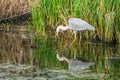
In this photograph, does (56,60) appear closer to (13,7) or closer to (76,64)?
Result: (76,64)

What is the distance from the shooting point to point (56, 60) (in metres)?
7.02

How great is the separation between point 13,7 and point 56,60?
3.53 metres

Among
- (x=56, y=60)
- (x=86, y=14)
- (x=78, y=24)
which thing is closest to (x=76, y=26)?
(x=78, y=24)

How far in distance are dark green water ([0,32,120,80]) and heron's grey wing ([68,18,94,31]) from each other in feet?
1.06

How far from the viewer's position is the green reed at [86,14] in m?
7.89

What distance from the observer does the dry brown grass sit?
10117 millimetres

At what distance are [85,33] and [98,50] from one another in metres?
0.71

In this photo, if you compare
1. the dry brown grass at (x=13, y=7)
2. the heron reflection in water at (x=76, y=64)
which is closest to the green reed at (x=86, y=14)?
the heron reflection in water at (x=76, y=64)

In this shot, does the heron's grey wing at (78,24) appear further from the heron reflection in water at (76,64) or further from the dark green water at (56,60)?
the heron reflection in water at (76,64)

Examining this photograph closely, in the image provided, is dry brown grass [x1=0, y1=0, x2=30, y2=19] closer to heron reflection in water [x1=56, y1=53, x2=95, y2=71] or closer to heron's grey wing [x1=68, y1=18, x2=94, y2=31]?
heron's grey wing [x1=68, y1=18, x2=94, y2=31]

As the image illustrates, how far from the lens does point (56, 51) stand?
7766 millimetres

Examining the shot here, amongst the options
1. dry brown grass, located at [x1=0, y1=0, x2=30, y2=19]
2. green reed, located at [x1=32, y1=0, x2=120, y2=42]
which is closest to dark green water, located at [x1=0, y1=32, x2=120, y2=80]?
green reed, located at [x1=32, y1=0, x2=120, y2=42]

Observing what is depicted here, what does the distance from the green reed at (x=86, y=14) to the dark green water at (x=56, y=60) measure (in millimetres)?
270

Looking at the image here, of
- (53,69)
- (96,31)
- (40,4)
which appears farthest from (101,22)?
(53,69)
